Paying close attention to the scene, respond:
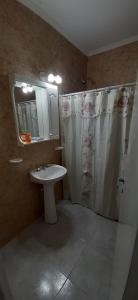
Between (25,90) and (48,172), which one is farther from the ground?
(25,90)

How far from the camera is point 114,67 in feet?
7.13

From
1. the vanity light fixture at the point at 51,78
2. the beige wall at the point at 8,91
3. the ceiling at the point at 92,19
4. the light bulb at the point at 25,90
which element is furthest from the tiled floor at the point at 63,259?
the ceiling at the point at 92,19

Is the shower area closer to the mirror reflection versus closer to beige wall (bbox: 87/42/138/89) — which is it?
the mirror reflection

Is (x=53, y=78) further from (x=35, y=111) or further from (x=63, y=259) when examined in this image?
(x=63, y=259)

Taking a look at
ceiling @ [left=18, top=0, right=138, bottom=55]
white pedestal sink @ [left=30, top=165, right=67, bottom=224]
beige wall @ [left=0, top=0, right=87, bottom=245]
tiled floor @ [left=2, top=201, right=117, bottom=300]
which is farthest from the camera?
white pedestal sink @ [left=30, top=165, right=67, bottom=224]

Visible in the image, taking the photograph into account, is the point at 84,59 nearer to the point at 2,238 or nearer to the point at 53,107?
the point at 53,107

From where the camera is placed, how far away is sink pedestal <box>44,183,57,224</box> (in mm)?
1691

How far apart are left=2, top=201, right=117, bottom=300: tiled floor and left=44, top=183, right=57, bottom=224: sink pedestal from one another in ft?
0.29

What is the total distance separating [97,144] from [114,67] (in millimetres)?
1393

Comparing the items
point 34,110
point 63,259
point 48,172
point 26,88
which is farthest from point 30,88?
point 63,259

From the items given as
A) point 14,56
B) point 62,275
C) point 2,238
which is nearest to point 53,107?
point 14,56

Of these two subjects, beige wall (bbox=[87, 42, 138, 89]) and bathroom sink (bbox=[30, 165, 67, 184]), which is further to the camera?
beige wall (bbox=[87, 42, 138, 89])

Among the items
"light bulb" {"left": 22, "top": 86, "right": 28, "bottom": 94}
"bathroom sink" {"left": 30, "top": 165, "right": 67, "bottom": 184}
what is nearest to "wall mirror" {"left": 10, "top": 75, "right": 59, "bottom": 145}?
"light bulb" {"left": 22, "top": 86, "right": 28, "bottom": 94}

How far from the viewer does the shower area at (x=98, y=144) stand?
1.53 meters
